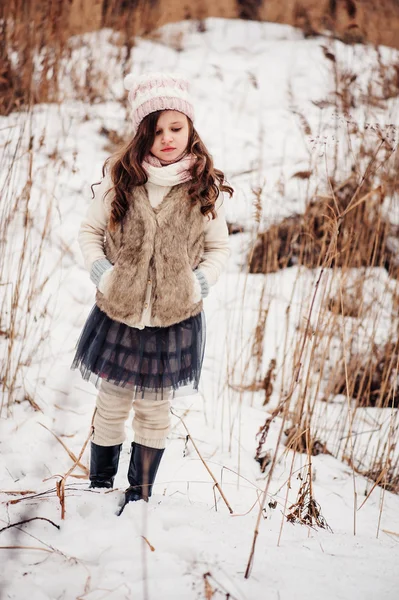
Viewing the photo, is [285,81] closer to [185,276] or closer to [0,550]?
[185,276]

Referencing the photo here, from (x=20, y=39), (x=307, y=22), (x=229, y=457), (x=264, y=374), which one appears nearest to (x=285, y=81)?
(x=307, y=22)

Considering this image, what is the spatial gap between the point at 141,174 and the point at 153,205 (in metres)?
0.08

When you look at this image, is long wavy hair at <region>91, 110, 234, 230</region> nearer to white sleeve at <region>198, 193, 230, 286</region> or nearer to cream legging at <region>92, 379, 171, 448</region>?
white sleeve at <region>198, 193, 230, 286</region>

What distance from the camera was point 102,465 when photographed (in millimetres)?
1402

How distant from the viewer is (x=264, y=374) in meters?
2.35

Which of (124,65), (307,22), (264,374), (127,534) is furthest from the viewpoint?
(307,22)

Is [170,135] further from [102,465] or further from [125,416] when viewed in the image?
[102,465]

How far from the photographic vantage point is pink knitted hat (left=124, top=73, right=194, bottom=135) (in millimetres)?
1202

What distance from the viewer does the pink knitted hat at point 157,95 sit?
1202mm

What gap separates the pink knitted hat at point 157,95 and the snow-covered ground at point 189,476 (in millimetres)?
409

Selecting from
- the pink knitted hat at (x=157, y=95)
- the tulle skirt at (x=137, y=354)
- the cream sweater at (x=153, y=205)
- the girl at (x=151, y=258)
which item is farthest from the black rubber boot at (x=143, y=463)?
the pink knitted hat at (x=157, y=95)

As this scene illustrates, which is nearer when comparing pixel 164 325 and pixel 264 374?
pixel 164 325

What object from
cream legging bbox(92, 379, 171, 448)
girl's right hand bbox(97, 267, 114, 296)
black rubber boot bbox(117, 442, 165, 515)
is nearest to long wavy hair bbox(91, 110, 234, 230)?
girl's right hand bbox(97, 267, 114, 296)

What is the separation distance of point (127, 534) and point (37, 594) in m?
0.24
